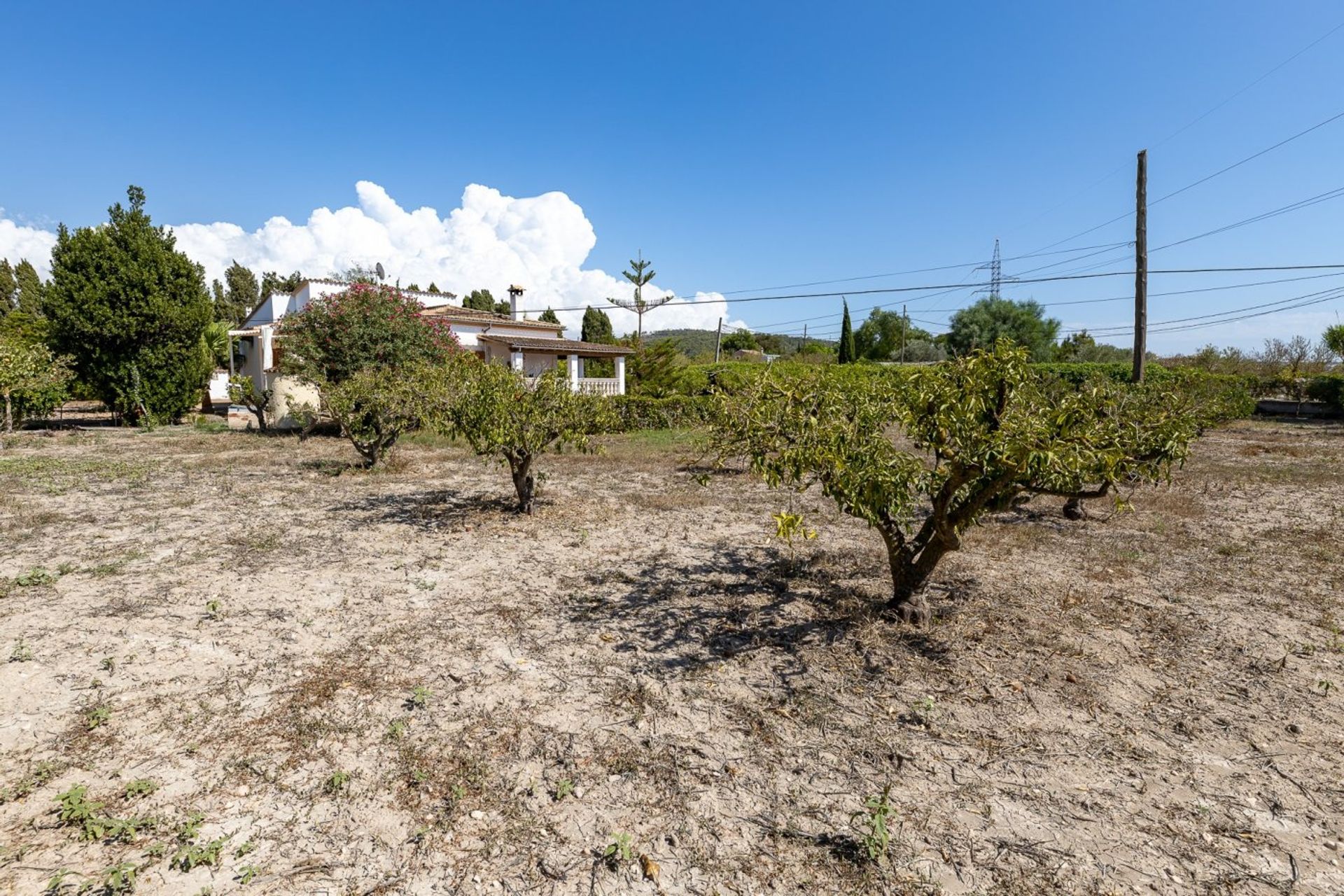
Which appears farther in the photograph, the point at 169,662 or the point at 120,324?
the point at 120,324

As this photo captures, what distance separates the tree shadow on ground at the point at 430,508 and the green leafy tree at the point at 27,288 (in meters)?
48.0

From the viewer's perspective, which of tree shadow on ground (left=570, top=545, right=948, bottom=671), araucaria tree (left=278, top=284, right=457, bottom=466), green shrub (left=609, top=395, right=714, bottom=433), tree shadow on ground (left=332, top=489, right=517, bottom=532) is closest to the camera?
tree shadow on ground (left=570, top=545, right=948, bottom=671)

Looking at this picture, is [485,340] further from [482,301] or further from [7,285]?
[7,285]

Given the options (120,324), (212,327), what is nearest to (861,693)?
(120,324)

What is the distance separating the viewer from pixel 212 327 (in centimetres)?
2891

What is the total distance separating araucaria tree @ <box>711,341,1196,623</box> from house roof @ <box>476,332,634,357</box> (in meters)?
23.7

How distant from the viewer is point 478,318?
98.5 ft

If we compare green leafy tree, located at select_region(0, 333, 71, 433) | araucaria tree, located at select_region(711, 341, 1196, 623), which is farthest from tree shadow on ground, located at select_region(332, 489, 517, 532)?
green leafy tree, located at select_region(0, 333, 71, 433)

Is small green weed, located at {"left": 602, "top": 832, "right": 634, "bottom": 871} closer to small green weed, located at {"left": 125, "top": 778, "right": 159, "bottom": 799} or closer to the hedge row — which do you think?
small green weed, located at {"left": 125, "top": 778, "right": 159, "bottom": 799}

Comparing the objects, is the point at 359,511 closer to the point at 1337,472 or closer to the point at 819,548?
the point at 819,548

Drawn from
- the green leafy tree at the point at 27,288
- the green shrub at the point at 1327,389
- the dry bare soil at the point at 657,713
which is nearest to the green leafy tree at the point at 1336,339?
the green shrub at the point at 1327,389

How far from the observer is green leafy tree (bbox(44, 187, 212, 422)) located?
18672 mm

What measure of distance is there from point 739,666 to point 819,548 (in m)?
3.57

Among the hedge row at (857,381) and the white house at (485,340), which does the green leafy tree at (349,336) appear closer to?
the white house at (485,340)
